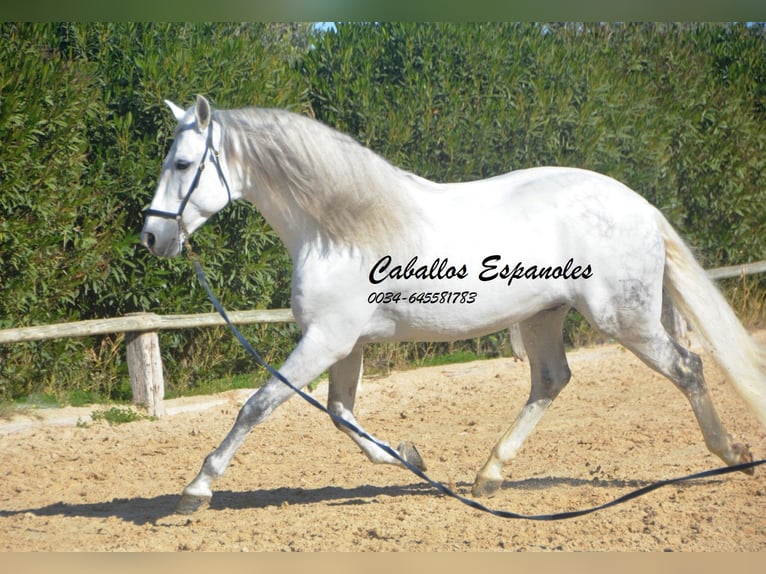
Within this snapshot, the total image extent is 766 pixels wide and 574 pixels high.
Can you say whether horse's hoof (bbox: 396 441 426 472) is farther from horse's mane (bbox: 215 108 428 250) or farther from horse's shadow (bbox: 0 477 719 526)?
horse's mane (bbox: 215 108 428 250)

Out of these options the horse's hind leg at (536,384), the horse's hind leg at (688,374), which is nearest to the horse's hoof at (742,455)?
the horse's hind leg at (688,374)

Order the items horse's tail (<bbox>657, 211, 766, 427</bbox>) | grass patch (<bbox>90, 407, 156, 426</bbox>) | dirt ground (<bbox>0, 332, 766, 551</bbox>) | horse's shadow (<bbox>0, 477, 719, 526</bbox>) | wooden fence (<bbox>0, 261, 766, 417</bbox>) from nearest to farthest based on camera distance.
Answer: dirt ground (<bbox>0, 332, 766, 551</bbox>), horse's shadow (<bbox>0, 477, 719, 526</bbox>), horse's tail (<bbox>657, 211, 766, 427</bbox>), wooden fence (<bbox>0, 261, 766, 417</bbox>), grass patch (<bbox>90, 407, 156, 426</bbox>)

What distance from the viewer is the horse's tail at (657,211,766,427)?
14.2 ft

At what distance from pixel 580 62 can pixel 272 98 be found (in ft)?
11.4

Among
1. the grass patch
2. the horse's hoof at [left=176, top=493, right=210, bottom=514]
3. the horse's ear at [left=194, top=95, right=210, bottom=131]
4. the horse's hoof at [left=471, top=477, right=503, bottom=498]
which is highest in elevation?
the horse's ear at [left=194, top=95, right=210, bottom=131]

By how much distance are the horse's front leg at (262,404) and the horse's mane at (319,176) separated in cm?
51

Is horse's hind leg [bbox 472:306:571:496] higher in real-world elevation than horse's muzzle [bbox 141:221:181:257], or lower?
Answer: lower

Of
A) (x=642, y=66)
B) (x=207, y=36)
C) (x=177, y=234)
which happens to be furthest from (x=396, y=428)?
(x=642, y=66)

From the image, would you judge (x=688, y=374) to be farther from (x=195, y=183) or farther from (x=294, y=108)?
(x=294, y=108)

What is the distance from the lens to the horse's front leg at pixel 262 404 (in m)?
3.73

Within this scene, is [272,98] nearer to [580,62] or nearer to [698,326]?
[580,62]

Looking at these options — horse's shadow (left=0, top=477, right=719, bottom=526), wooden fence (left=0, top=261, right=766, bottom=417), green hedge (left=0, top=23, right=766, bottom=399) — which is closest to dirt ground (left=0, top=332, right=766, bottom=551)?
horse's shadow (left=0, top=477, right=719, bottom=526)

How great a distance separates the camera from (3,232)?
5609 millimetres

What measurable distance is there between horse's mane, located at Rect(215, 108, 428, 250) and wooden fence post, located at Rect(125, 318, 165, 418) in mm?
2561
